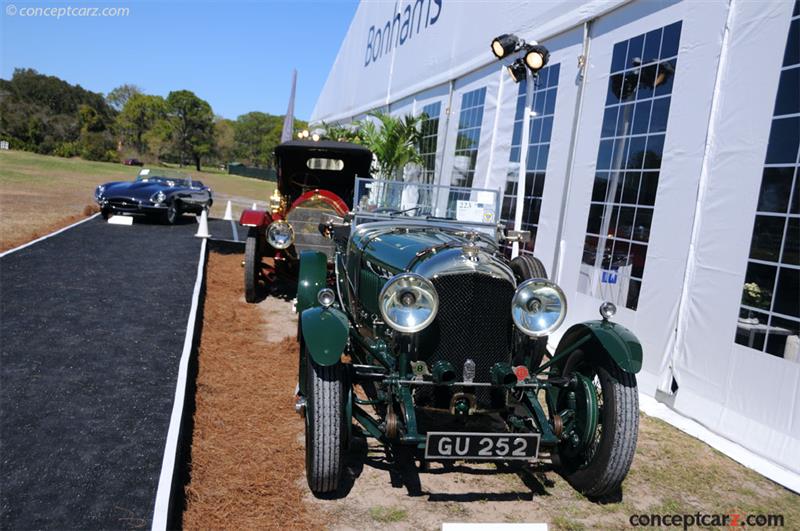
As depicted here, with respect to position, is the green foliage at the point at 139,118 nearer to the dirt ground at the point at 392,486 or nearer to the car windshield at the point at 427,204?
the car windshield at the point at 427,204

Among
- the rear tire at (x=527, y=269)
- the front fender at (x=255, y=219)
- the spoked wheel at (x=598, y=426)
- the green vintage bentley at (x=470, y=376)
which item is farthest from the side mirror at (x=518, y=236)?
the front fender at (x=255, y=219)

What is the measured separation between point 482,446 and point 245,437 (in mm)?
1525

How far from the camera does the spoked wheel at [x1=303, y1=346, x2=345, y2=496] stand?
2.62 meters

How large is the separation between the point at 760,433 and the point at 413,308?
278 cm

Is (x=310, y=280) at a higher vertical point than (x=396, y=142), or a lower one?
lower

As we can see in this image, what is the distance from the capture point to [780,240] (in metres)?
3.62

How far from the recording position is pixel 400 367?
290 cm

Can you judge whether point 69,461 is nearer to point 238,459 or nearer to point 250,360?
point 238,459

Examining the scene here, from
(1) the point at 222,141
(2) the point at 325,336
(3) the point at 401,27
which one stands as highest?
(1) the point at 222,141

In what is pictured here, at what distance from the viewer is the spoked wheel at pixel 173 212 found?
10.8m

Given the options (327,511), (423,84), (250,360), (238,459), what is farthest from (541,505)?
(423,84)

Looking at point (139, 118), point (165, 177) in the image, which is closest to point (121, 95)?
point (139, 118)

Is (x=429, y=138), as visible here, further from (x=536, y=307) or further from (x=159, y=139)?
(x=159, y=139)

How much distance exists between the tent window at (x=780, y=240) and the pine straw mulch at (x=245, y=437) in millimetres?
3234
